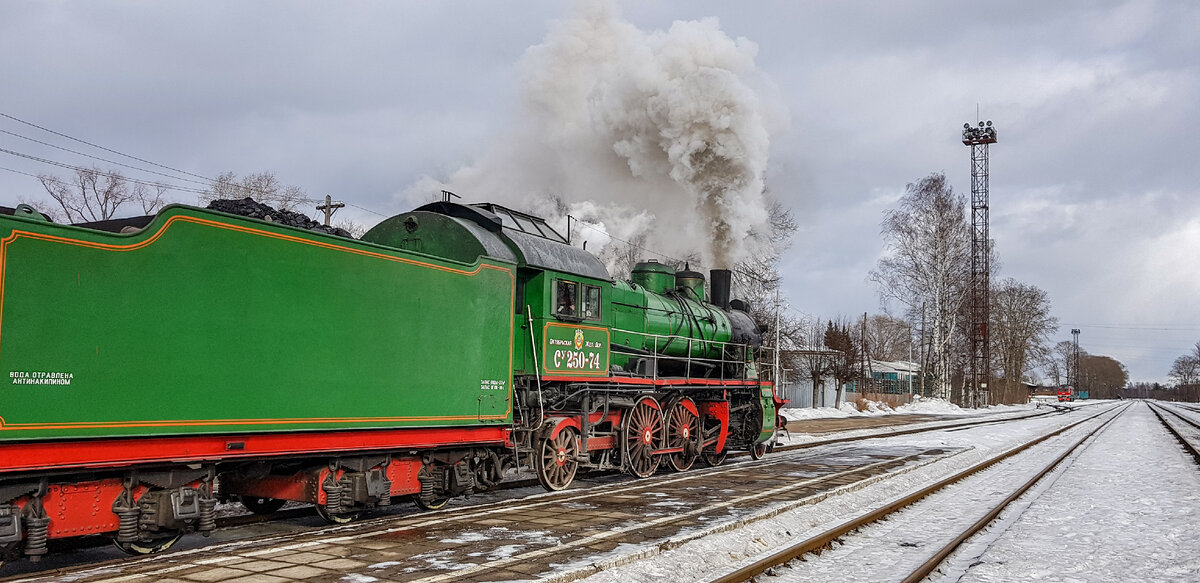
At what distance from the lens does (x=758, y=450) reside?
49.6 feet

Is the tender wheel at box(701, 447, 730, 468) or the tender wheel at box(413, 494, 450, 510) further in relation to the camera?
the tender wheel at box(701, 447, 730, 468)

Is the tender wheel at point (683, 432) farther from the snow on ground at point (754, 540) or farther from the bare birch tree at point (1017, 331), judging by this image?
the bare birch tree at point (1017, 331)

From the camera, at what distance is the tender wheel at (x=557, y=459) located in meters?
9.86

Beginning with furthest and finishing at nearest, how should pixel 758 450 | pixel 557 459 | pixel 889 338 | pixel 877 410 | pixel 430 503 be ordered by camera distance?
pixel 889 338 → pixel 877 410 → pixel 758 450 → pixel 557 459 → pixel 430 503

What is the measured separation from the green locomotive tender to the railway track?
31 cm

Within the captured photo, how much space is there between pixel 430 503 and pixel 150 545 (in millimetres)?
2835

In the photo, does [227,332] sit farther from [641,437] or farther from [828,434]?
[828,434]

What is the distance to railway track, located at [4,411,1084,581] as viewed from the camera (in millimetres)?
6777

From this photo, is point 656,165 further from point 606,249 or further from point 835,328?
point 835,328

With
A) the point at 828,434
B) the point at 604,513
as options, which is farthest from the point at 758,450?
the point at 828,434

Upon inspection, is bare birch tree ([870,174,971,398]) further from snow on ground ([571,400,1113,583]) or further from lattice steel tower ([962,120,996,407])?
snow on ground ([571,400,1113,583])

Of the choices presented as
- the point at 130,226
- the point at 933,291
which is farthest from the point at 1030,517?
the point at 933,291

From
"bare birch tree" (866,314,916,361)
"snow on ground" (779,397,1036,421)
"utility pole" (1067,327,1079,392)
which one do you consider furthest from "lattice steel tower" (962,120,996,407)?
"utility pole" (1067,327,1079,392)

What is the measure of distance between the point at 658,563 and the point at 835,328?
142ft
